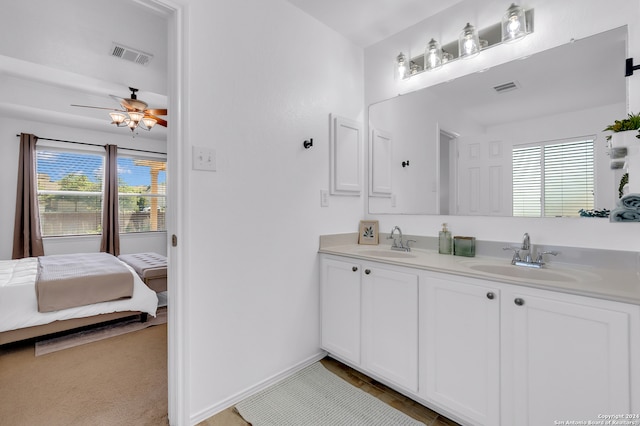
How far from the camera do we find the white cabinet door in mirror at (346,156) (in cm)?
217

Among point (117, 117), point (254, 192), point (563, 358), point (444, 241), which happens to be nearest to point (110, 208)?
point (117, 117)

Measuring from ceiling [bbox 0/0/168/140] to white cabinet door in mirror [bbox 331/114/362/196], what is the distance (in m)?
1.27

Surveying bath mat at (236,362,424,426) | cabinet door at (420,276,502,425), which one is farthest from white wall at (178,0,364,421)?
cabinet door at (420,276,502,425)

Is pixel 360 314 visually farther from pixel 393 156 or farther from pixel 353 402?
pixel 393 156

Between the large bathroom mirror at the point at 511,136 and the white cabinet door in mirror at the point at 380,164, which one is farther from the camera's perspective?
the white cabinet door in mirror at the point at 380,164

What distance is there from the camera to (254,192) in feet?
5.65

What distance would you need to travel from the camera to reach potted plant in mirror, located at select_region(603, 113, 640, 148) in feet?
3.98

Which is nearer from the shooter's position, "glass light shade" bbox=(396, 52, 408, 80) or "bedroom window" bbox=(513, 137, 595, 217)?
"bedroom window" bbox=(513, 137, 595, 217)

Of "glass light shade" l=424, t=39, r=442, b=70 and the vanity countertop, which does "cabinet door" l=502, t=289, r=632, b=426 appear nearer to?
the vanity countertop

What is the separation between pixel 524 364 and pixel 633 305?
430mm

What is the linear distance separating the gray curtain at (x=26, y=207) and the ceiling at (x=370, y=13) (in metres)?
4.52

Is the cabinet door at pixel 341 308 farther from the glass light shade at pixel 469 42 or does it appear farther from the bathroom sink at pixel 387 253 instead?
the glass light shade at pixel 469 42

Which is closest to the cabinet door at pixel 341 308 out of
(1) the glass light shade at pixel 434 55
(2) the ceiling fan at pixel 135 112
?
(1) the glass light shade at pixel 434 55

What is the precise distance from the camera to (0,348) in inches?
93.3
